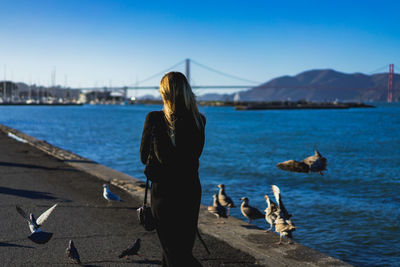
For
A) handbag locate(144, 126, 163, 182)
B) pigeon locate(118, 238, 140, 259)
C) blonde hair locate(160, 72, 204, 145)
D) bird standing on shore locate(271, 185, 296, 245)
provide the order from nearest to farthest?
blonde hair locate(160, 72, 204, 145) < handbag locate(144, 126, 163, 182) < pigeon locate(118, 238, 140, 259) < bird standing on shore locate(271, 185, 296, 245)

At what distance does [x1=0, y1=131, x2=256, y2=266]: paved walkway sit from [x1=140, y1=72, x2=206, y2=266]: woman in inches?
57.7

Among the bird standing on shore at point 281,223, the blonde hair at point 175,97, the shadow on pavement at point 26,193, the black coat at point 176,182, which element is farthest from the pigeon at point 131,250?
the shadow on pavement at point 26,193

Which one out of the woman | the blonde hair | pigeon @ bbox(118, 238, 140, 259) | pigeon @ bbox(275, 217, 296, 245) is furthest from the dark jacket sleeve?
pigeon @ bbox(275, 217, 296, 245)

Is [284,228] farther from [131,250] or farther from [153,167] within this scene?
[153,167]

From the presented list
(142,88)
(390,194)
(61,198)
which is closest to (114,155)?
(390,194)

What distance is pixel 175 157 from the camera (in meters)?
2.78

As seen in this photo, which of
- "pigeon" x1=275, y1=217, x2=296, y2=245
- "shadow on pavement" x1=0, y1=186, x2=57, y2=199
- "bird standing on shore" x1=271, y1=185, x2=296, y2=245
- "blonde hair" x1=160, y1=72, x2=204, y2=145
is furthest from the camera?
"shadow on pavement" x1=0, y1=186, x2=57, y2=199

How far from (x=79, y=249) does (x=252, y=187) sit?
8.83 m

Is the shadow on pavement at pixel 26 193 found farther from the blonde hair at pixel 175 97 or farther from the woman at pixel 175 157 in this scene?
the blonde hair at pixel 175 97

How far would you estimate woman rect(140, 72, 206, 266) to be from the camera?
107 inches

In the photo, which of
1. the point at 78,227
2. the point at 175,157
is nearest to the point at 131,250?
the point at 78,227

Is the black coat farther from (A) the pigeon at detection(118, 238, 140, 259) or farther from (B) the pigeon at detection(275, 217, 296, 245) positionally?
(B) the pigeon at detection(275, 217, 296, 245)

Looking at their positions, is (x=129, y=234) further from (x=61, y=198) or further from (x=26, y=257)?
(x=61, y=198)

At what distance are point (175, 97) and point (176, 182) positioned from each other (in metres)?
0.56
